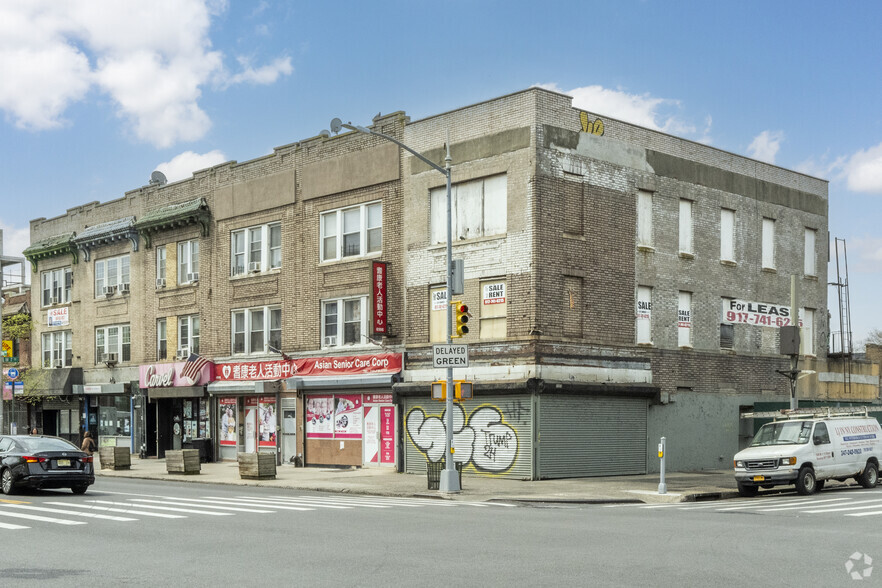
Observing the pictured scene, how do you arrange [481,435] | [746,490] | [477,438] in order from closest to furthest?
[746,490] → [481,435] → [477,438]

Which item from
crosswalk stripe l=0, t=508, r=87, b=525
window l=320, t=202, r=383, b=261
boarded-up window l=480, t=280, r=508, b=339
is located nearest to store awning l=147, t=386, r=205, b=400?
window l=320, t=202, r=383, b=261

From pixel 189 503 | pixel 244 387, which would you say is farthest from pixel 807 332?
pixel 189 503

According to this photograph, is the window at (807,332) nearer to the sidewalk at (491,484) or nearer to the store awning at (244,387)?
the sidewalk at (491,484)

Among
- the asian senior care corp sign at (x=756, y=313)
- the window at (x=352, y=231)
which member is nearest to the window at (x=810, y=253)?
the asian senior care corp sign at (x=756, y=313)

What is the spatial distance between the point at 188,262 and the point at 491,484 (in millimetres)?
Answer: 19649

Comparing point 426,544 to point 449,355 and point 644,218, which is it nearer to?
point 449,355

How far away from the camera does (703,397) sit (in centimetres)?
3344

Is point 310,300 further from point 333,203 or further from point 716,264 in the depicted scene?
point 716,264

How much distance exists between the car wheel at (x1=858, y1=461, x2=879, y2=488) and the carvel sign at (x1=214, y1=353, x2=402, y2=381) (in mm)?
13791

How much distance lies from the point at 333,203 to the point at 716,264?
1325cm

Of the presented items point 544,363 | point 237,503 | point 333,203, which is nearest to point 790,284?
point 544,363

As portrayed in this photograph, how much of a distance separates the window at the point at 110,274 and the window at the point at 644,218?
23.8 metres

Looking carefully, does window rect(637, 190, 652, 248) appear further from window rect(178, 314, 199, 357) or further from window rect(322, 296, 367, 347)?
window rect(178, 314, 199, 357)

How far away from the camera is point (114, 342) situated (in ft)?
148
